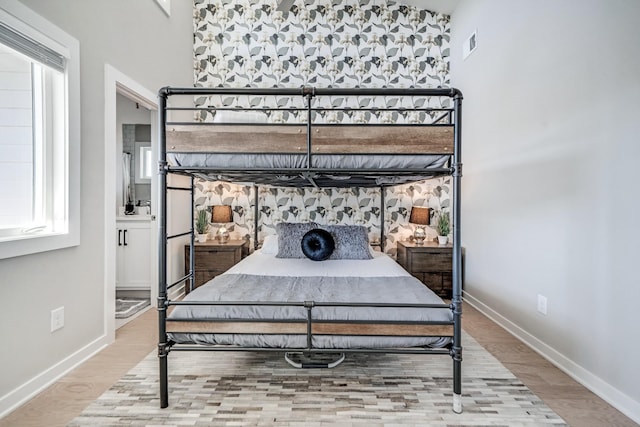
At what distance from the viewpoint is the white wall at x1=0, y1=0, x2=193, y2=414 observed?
188cm

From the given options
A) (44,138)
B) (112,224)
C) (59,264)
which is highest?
(44,138)

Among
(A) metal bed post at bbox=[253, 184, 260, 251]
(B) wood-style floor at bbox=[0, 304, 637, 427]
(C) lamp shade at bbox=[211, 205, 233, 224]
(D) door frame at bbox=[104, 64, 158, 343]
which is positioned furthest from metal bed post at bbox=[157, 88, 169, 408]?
(A) metal bed post at bbox=[253, 184, 260, 251]

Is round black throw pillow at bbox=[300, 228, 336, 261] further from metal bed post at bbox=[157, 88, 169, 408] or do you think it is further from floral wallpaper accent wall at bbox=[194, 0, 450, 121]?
floral wallpaper accent wall at bbox=[194, 0, 450, 121]

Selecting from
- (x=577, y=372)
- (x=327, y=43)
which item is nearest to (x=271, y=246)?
(x=327, y=43)

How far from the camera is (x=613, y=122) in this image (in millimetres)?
1926

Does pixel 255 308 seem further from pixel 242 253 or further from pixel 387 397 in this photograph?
pixel 242 253

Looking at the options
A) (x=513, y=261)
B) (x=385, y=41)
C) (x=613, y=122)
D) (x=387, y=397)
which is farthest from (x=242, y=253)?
(x=613, y=122)

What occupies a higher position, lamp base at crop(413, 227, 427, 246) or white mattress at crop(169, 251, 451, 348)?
lamp base at crop(413, 227, 427, 246)

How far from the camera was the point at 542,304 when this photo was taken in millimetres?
2523

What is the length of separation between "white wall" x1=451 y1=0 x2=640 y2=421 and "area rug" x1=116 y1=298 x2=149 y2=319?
3.54 m

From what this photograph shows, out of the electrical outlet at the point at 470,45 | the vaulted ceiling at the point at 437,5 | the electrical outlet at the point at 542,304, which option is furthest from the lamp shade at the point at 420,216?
the vaulted ceiling at the point at 437,5

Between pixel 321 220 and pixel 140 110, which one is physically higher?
pixel 140 110

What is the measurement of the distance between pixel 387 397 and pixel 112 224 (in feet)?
7.81

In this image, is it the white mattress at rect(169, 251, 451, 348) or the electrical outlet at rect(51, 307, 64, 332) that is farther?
the electrical outlet at rect(51, 307, 64, 332)
